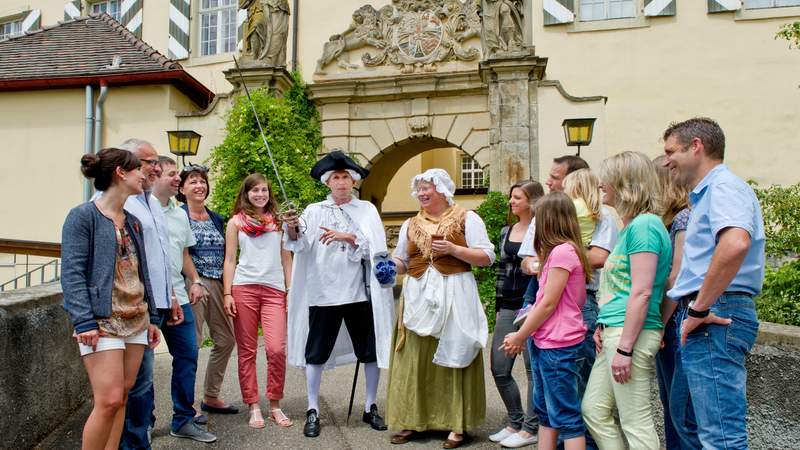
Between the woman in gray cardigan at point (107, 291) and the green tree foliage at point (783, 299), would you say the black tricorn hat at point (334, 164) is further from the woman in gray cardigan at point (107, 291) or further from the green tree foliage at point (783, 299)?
the green tree foliage at point (783, 299)

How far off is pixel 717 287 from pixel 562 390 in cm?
104

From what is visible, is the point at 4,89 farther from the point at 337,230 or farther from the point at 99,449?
the point at 99,449

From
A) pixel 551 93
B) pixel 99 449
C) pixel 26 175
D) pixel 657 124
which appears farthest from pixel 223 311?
pixel 26 175

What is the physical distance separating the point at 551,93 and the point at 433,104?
2.12 m

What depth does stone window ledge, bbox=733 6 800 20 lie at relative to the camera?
12156 millimetres

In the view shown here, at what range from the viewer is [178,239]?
431 centimetres

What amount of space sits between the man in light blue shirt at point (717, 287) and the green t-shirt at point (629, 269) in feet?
0.65

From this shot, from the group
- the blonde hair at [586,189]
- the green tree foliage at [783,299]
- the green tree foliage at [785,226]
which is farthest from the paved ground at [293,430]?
the green tree foliage at [785,226]

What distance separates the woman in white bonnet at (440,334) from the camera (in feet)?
13.5

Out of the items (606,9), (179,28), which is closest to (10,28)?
(179,28)

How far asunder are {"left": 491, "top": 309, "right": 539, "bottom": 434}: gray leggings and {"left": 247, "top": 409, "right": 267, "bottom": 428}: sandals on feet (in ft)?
5.19

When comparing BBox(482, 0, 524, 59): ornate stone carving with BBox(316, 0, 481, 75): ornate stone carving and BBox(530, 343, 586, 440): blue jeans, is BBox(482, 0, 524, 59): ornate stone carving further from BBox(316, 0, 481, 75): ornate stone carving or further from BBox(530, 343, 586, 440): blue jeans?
BBox(530, 343, 586, 440): blue jeans

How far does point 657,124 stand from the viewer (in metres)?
12.4

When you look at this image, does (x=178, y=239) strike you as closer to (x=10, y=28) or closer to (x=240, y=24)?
(x=240, y=24)
